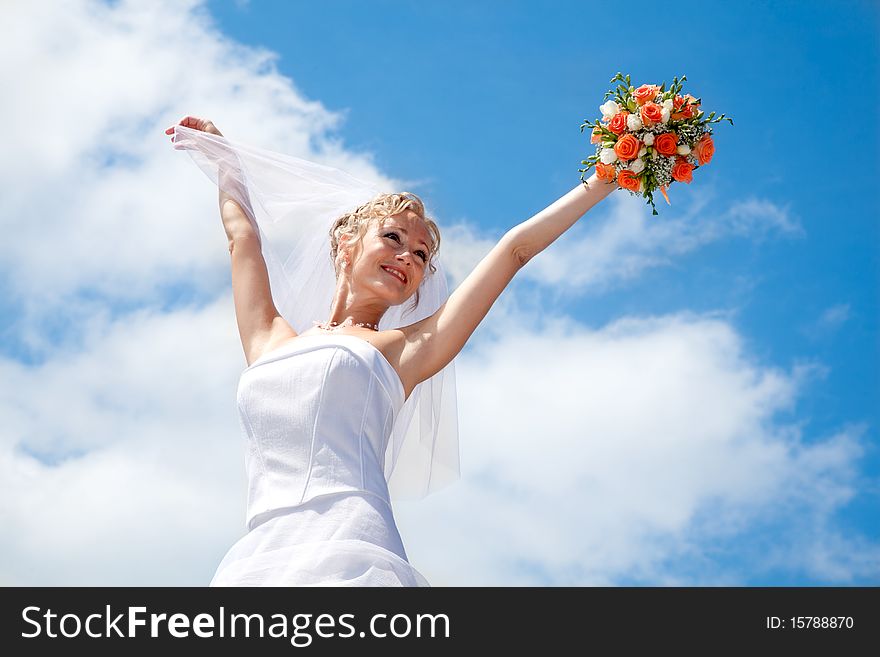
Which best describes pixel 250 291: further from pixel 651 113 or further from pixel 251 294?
pixel 651 113

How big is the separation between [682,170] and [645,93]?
0.56 m

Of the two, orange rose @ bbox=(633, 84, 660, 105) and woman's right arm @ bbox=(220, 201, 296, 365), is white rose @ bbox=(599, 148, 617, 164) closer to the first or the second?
orange rose @ bbox=(633, 84, 660, 105)

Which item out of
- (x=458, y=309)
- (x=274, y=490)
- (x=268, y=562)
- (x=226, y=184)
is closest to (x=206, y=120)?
(x=226, y=184)

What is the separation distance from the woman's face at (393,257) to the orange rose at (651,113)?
1590 mm

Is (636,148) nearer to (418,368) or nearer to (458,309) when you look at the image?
(458,309)

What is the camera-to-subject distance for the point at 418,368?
6.32 m

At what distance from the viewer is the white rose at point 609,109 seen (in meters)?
6.65

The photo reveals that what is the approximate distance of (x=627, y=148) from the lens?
249 inches

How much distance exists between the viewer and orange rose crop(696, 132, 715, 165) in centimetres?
647

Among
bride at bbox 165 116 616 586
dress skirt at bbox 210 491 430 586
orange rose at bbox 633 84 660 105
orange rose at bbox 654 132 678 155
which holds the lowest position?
dress skirt at bbox 210 491 430 586

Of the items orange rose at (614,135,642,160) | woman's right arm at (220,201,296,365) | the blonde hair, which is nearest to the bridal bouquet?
orange rose at (614,135,642,160)

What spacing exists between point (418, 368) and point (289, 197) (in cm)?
178

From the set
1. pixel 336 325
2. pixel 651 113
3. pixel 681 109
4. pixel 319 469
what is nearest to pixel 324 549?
pixel 319 469

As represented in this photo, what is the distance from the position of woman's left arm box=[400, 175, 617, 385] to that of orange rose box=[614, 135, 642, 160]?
203 mm
